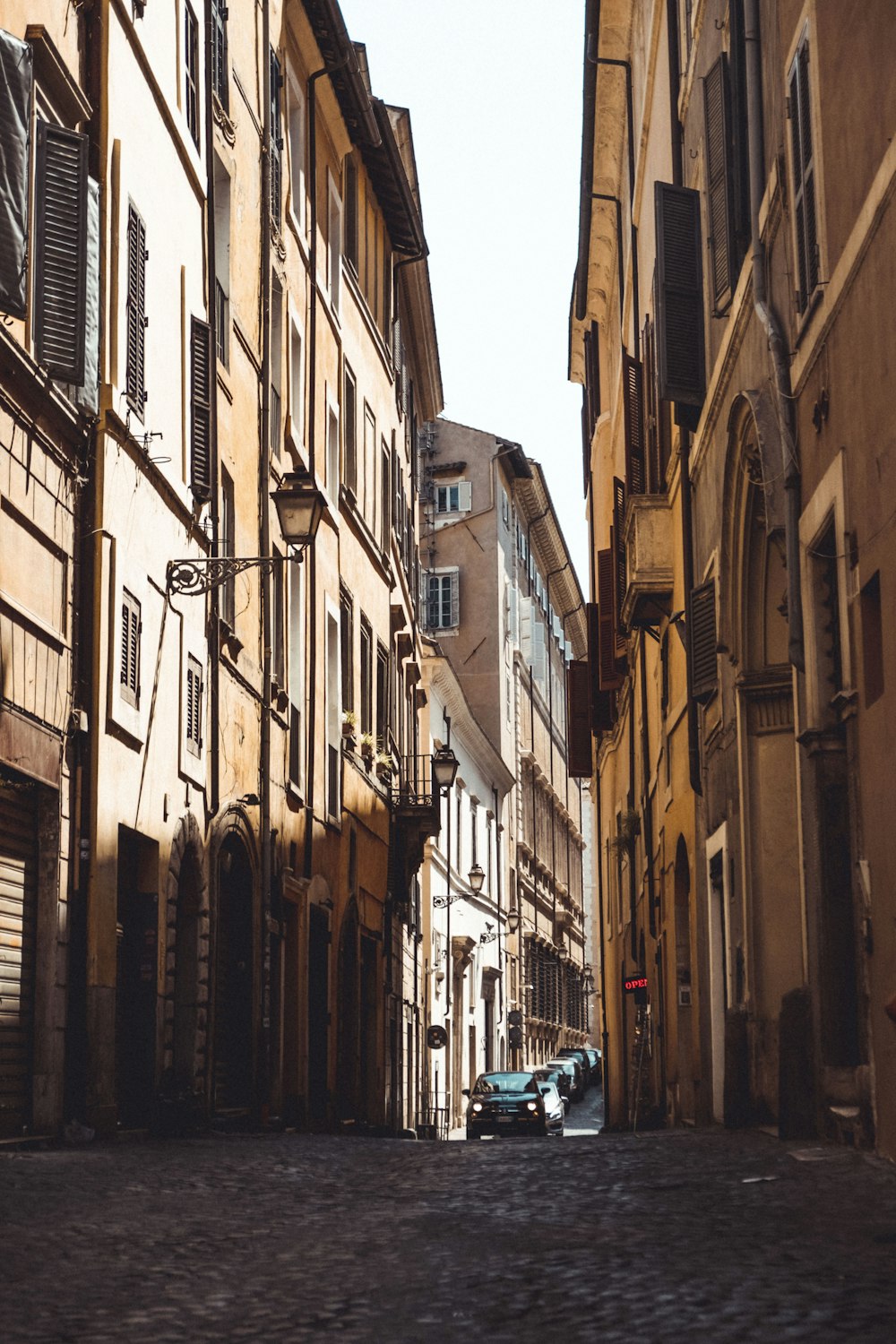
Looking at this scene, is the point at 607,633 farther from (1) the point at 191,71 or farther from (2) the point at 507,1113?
(1) the point at 191,71

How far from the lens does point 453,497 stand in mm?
61625

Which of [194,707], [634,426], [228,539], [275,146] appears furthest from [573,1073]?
[194,707]

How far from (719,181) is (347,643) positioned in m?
13.5

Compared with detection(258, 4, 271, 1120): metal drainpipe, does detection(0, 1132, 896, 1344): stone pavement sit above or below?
below

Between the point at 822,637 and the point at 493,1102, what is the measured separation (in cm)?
2228

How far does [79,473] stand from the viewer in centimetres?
1525

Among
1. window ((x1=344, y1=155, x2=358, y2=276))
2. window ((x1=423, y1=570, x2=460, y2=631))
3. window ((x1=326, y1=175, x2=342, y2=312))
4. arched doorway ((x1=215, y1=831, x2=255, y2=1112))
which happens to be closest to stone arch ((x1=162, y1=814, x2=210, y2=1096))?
arched doorway ((x1=215, y1=831, x2=255, y2=1112))

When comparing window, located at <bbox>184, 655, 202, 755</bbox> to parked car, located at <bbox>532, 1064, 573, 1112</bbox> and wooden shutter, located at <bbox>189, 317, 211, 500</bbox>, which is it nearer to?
wooden shutter, located at <bbox>189, 317, 211, 500</bbox>

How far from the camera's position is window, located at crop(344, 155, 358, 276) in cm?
3056

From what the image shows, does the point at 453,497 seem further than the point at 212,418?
Yes

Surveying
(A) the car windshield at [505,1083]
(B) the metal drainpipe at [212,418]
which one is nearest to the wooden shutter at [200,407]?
(B) the metal drainpipe at [212,418]

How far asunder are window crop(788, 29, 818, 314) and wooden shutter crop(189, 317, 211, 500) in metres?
7.88

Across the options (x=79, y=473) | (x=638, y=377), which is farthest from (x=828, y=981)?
(x=638, y=377)

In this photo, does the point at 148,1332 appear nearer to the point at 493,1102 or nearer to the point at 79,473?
the point at 79,473
